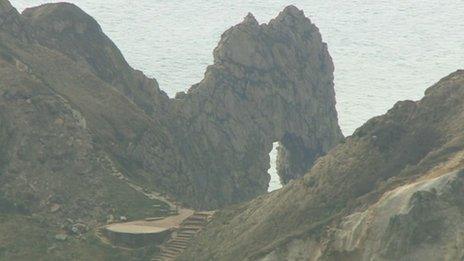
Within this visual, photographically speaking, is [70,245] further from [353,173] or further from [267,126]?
[267,126]

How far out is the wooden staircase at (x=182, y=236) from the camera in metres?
81.7

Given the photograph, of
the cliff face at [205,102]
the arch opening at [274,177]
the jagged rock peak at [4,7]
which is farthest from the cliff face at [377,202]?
the arch opening at [274,177]

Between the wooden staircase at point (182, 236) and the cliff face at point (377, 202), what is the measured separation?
3029 millimetres

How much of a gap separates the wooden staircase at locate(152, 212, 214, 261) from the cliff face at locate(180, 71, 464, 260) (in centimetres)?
303

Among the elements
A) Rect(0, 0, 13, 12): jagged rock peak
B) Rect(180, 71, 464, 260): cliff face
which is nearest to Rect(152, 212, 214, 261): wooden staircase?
Rect(180, 71, 464, 260): cliff face

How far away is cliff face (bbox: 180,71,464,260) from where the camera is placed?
184 feet

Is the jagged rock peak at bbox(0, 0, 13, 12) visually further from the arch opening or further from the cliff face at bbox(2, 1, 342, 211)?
A: the arch opening

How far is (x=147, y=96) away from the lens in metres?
135

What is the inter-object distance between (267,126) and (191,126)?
59.2 ft

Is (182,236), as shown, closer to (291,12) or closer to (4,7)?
(4,7)

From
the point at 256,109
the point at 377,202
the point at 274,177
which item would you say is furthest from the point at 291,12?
the point at 377,202

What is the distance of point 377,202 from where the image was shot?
60156 mm

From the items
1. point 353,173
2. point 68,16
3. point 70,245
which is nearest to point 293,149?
point 68,16

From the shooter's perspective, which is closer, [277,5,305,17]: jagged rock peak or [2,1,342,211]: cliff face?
[2,1,342,211]: cliff face
